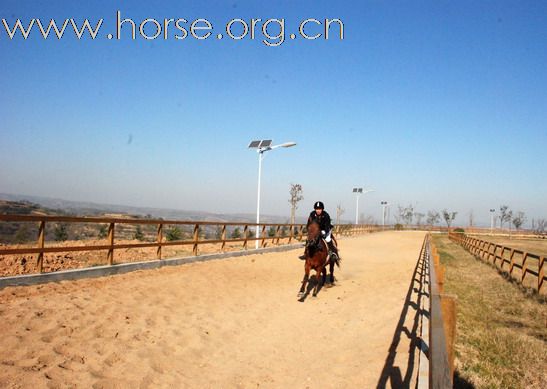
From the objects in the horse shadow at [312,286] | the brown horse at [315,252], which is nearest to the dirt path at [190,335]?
the horse shadow at [312,286]

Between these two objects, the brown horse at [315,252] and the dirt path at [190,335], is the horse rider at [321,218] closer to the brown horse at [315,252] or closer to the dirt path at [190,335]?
the brown horse at [315,252]

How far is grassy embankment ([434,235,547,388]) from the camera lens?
5773 mm

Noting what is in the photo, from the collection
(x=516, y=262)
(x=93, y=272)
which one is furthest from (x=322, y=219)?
(x=516, y=262)

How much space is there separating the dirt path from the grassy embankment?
1.06 meters

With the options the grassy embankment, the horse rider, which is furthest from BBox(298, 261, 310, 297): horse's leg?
the grassy embankment

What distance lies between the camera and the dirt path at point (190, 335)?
17.4ft

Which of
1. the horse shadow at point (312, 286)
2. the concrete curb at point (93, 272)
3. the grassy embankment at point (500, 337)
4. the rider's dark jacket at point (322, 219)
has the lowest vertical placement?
the grassy embankment at point (500, 337)

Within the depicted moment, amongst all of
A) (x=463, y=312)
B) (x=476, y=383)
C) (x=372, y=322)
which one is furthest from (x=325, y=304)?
(x=476, y=383)

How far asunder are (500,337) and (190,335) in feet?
19.1

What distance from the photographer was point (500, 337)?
777cm

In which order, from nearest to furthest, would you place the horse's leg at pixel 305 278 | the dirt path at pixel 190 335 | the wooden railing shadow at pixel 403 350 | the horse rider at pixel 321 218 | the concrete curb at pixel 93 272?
the wooden railing shadow at pixel 403 350 < the dirt path at pixel 190 335 < the concrete curb at pixel 93 272 < the horse's leg at pixel 305 278 < the horse rider at pixel 321 218

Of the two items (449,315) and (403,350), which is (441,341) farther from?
(403,350)

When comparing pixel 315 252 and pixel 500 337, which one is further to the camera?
pixel 315 252

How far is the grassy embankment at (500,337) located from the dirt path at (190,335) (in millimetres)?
1058
